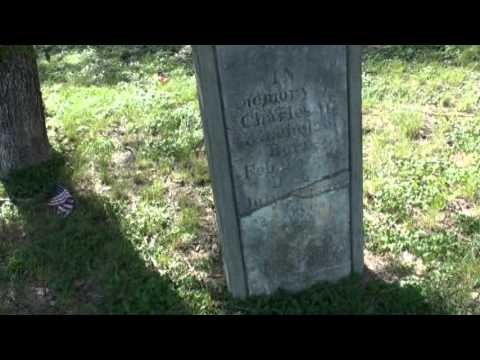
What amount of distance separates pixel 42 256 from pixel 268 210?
1696 millimetres

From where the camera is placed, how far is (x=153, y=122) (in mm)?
5645

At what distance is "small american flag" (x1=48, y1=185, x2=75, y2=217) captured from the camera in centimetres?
454

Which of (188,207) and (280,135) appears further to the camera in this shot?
(188,207)

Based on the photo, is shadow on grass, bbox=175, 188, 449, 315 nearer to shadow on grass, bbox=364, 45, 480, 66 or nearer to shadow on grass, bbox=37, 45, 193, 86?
shadow on grass, bbox=364, 45, 480, 66

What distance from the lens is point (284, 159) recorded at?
335cm

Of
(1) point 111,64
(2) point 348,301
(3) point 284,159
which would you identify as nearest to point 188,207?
(3) point 284,159

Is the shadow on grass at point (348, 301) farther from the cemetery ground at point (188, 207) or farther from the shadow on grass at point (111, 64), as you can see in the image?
the shadow on grass at point (111, 64)

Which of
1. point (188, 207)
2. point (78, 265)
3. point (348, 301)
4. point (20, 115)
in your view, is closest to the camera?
point (348, 301)

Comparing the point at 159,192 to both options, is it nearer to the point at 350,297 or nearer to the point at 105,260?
the point at 105,260

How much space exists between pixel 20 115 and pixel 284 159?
249cm

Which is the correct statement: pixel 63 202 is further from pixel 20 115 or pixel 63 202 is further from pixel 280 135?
pixel 280 135

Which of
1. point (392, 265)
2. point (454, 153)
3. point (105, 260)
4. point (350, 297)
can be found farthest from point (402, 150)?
point (105, 260)

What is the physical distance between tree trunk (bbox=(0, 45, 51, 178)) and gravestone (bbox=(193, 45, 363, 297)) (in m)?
2.12

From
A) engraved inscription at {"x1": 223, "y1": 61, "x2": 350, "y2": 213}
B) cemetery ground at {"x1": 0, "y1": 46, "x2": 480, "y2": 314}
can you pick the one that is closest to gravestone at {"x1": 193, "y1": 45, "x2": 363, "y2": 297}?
engraved inscription at {"x1": 223, "y1": 61, "x2": 350, "y2": 213}
